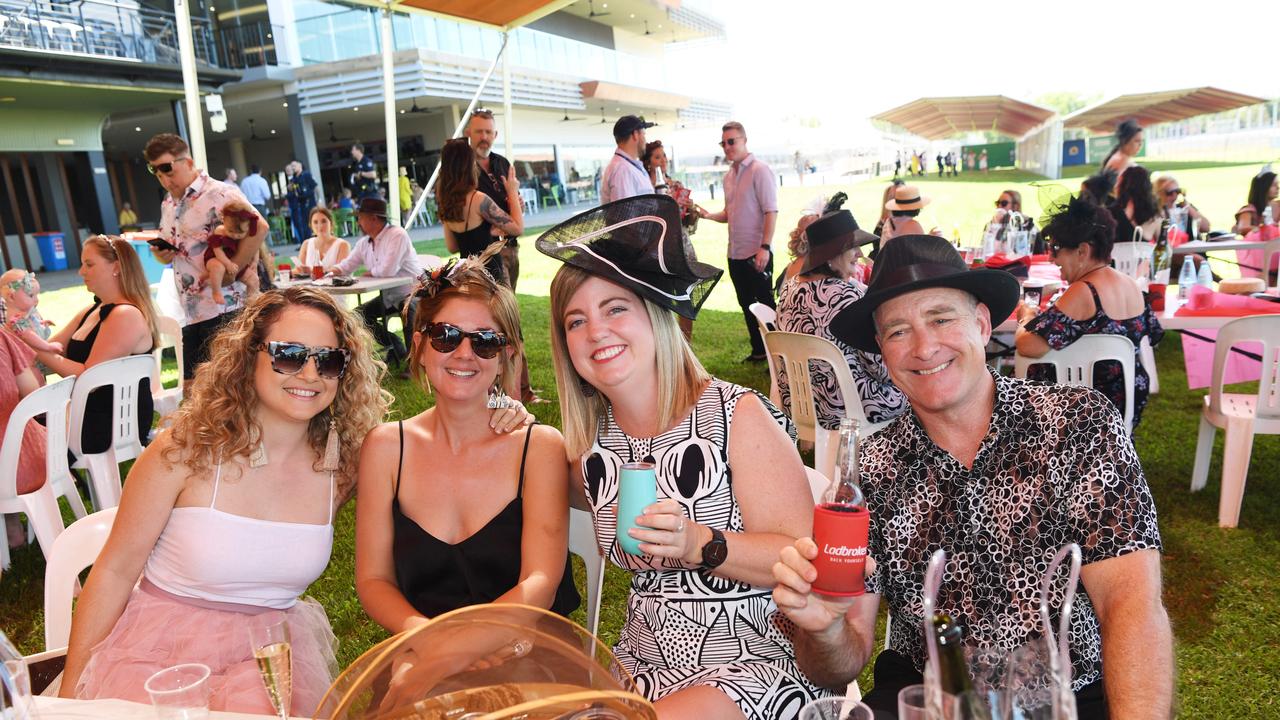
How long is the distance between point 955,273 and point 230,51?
28580mm

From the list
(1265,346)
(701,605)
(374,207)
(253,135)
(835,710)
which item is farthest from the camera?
(253,135)

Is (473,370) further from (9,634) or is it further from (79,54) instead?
(79,54)

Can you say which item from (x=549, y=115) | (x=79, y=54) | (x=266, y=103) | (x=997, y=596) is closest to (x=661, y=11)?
(x=549, y=115)

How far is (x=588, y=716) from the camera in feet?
3.63

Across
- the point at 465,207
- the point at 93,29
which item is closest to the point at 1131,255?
the point at 465,207

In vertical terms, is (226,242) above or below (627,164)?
below

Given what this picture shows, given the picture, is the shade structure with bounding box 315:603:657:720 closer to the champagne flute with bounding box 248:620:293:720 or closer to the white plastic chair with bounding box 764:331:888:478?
the champagne flute with bounding box 248:620:293:720

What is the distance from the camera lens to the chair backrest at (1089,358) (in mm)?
4195

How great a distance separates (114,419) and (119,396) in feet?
0.44

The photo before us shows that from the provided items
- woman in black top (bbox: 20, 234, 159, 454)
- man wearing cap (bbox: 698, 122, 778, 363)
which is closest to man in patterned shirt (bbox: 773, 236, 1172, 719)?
woman in black top (bbox: 20, 234, 159, 454)

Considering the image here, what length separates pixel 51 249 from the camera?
22.2 metres

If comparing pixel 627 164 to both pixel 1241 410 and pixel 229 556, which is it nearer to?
pixel 1241 410

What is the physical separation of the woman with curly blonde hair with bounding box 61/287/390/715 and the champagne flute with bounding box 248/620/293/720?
0.64m

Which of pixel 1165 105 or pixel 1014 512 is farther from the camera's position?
pixel 1165 105
